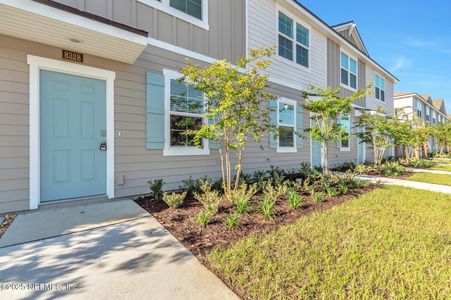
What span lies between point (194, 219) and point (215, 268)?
134cm

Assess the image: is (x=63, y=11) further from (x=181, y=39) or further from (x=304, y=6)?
(x=304, y=6)

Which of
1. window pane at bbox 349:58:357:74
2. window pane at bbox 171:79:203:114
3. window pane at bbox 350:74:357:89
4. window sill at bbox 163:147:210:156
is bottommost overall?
window sill at bbox 163:147:210:156

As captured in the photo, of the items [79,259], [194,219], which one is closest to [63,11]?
[79,259]

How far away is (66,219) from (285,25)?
858 centimetres

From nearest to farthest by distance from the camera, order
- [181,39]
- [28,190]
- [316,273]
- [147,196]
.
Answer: [316,273] < [28,190] < [147,196] < [181,39]

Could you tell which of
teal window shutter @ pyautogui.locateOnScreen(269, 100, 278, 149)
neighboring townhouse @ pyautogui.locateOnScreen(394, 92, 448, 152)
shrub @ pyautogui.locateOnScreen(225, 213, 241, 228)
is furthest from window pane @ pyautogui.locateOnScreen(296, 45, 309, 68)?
neighboring townhouse @ pyautogui.locateOnScreen(394, 92, 448, 152)

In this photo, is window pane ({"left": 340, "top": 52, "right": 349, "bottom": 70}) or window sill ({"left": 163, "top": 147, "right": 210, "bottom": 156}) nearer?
window sill ({"left": 163, "top": 147, "right": 210, "bottom": 156})

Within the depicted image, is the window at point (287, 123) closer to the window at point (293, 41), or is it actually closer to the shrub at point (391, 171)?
the window at point (293, 41)

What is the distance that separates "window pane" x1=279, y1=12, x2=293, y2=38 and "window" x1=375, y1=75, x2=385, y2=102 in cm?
932

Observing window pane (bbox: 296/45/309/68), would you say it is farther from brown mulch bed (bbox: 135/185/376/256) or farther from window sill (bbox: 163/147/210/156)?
brown mulch bed (bbox: 135/185/376/256)

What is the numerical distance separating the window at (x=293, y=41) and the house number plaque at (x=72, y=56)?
20.3 feet

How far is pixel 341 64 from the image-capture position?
11633 mm

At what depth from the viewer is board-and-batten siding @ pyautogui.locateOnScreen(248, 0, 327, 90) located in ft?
24.2

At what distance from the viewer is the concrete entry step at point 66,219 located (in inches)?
117
